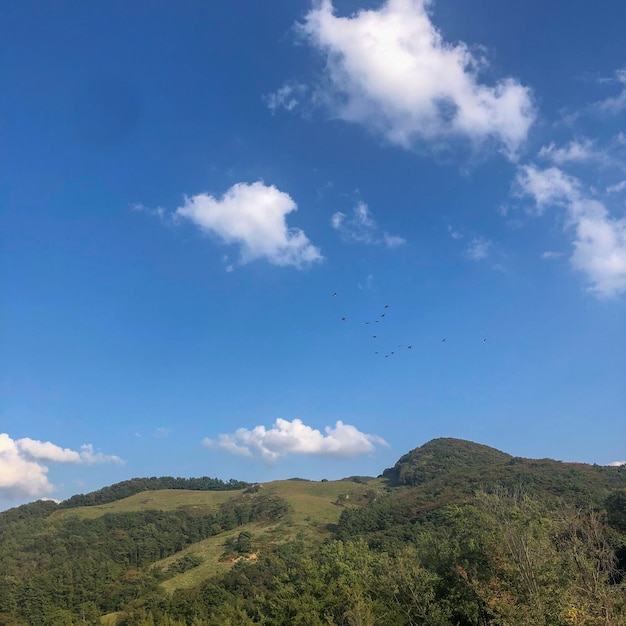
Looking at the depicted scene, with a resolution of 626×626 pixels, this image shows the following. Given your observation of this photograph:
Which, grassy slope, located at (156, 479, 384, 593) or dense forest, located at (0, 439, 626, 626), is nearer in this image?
dense forest, located at (0, 439, 626, 626)

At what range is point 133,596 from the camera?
137500mm

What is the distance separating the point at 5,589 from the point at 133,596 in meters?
40.8

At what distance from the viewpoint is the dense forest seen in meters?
31.3

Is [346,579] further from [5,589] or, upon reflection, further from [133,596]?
[5,589]

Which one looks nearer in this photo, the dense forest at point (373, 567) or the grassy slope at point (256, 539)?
the dense forest at point (373, 567)

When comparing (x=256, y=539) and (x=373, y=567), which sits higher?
(x=373, y=567)

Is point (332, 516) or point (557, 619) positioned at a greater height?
point (557, 619)

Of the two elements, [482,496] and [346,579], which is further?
[346,579]

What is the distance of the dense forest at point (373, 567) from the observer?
3131 cm

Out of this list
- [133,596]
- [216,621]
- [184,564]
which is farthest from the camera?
[184,564]

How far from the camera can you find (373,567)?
67062mm

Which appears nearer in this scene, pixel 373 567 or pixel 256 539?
pixel 373 567

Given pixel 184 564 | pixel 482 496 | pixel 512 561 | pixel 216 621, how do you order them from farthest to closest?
pixel 184 564
pixel 216 621
pixel 482 496
pixel 512 561

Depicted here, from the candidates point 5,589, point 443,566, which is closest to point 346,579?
point 443,566
